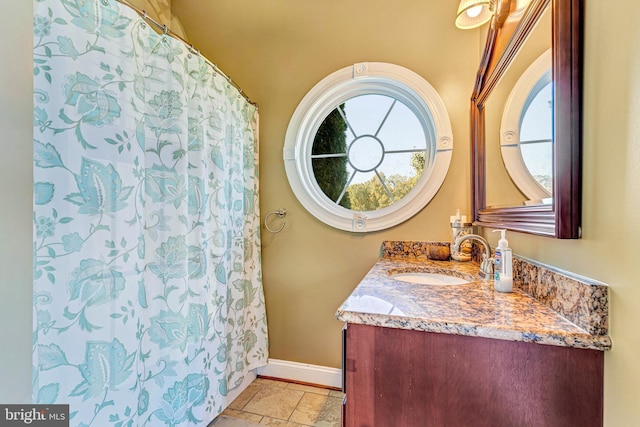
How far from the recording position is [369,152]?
73.4 inches

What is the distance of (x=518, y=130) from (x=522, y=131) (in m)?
0.04

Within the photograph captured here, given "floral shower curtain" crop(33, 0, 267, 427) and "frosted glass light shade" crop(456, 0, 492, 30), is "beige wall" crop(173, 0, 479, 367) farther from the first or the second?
"floral shower curtain" crop(33, 0, 267, 427)

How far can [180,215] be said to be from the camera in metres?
1.19

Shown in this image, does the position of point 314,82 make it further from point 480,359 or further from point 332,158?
point 480,359

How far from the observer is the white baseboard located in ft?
5.98

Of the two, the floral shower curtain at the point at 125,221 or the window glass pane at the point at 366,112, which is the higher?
the window glass pane at the point at 366,112

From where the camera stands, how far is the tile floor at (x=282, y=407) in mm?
1515

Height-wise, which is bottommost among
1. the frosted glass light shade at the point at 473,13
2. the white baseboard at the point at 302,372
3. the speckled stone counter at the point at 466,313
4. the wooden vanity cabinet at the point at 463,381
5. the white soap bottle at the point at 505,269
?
the white baseboard at the point at 302,372

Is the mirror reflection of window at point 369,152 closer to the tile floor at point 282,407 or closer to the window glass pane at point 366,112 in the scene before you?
the window glass pane at point 366,112

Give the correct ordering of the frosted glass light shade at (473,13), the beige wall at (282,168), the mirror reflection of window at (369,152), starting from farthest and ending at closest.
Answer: the mirror reflection of window at (369,152) < the frosted glass light shade at (473,13) < the beige wall at (282,168)

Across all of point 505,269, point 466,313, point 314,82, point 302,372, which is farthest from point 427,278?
point 314,82

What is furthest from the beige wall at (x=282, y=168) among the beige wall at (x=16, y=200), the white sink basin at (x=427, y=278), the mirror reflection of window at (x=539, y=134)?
the white sink basin at (x=427, y=278)

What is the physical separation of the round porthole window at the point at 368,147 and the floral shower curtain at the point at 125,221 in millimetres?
619

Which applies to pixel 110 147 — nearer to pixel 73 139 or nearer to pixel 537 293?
pixel 73 139
